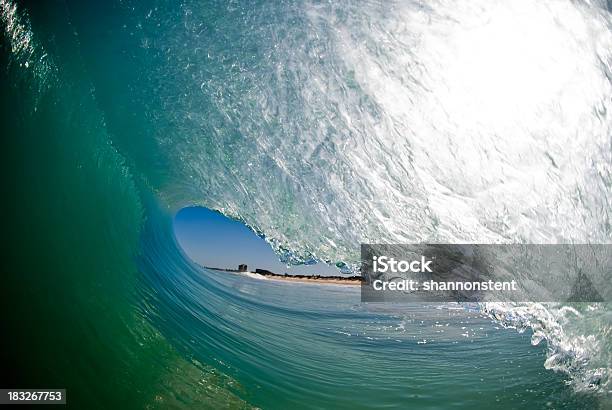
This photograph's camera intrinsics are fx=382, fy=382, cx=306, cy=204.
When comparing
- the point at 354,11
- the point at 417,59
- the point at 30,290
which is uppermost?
the point at 354,11

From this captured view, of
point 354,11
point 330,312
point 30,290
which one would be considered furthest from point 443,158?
point 330,312

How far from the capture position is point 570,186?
11.8ft

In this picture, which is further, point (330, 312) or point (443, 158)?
point (330, 312)

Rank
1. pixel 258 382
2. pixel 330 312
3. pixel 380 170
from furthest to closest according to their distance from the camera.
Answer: pixel 330 312 → pixel 258 382 → pixel 380 170

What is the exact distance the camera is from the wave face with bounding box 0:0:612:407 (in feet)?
11.7

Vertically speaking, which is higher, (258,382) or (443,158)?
(443,158)

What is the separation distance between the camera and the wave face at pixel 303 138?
11.7ft

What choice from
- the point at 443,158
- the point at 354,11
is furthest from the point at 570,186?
the point at 354,11

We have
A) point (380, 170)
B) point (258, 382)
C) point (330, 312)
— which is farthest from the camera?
point (330, 312)

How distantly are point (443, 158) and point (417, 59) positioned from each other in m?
0.95

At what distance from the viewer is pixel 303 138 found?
13.1 ft

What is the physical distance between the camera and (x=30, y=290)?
3639 mm

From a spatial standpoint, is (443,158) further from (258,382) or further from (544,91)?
(258,382)

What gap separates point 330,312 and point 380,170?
5481mm
